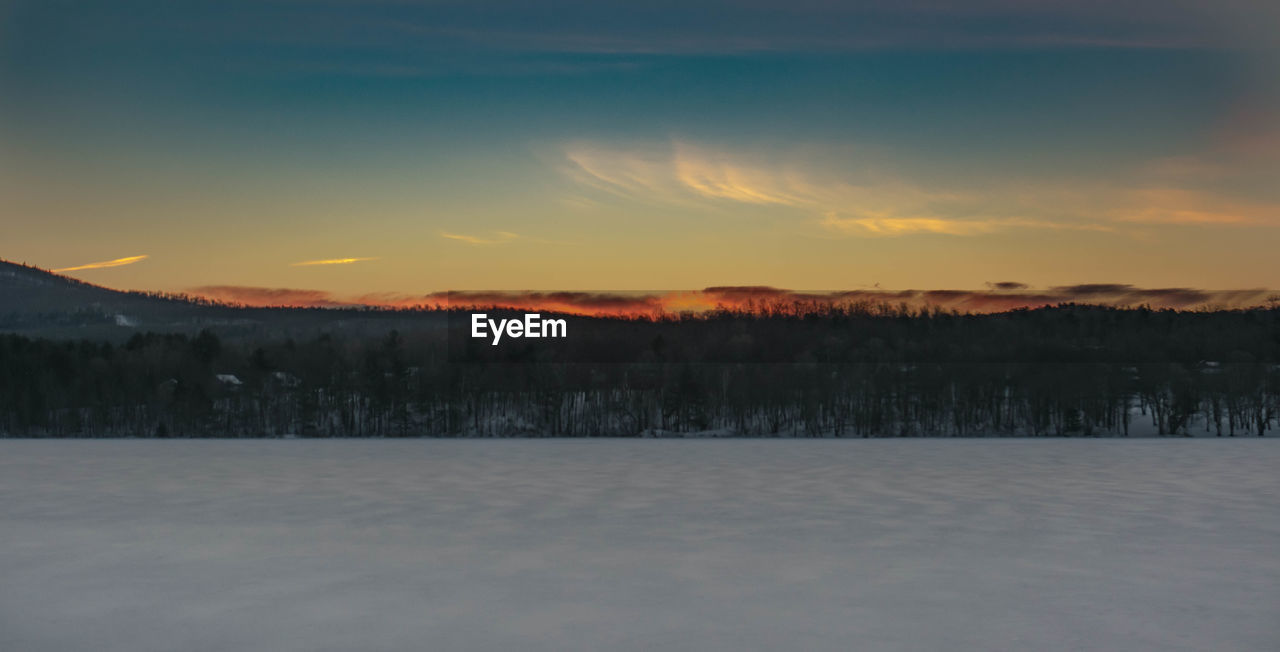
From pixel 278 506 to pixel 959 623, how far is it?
12555 millimetres

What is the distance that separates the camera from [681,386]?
222 feet

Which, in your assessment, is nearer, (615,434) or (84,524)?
(84,524)

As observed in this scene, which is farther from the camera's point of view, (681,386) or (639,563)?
(681,386)

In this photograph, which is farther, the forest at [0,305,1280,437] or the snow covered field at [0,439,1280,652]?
the forest at [0,305,1280,437]

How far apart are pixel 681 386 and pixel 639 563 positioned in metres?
56.0

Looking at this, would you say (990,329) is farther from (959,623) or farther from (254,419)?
(959,623)

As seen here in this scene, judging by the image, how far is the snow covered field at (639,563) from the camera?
28.1 feet

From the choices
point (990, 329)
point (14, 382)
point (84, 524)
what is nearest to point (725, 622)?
point (84, 524)

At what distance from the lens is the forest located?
66.4 meters

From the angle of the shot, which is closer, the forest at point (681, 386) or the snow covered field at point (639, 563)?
the snow covered field at point (639, 563)

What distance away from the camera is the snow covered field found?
28.1ft

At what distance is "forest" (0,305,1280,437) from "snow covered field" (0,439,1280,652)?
43.6 m

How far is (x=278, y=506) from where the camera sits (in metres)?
17.8

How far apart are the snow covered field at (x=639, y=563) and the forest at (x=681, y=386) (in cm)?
4359
